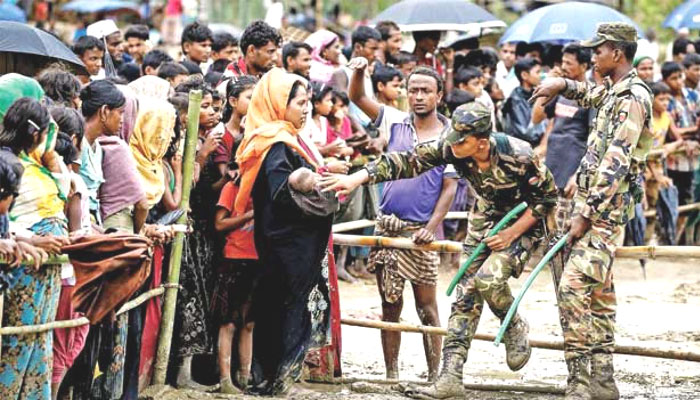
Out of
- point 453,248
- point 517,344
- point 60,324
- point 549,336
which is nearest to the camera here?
point 60,324

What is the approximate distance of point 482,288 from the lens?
726 centimetres

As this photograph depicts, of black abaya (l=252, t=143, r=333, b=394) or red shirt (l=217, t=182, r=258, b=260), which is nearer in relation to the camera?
black abaya (l=252, t=143, r=333, b=394)

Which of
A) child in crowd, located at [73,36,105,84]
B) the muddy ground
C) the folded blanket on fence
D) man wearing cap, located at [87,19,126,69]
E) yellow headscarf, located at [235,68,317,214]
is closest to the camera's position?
the folded blanket on fence

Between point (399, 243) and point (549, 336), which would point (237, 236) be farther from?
point (549, 336)

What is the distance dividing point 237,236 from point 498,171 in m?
1.51

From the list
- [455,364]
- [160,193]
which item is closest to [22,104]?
[160,193]

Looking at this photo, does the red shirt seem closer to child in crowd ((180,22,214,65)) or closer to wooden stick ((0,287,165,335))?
wooden stick ((0,287,165,335))

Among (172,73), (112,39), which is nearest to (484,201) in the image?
(172,73)

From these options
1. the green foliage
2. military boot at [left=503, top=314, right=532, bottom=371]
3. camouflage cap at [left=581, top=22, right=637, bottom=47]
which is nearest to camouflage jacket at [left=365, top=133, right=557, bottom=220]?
military boot at [left=503, top=314, right=532, bottom=371]

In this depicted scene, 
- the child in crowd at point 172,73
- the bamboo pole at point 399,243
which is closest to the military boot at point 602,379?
the bamboo pole at point 399,243

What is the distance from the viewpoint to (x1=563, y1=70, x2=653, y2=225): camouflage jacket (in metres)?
7.06

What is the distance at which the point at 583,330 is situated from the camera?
720 centimetres

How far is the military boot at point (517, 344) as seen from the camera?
24.2ft

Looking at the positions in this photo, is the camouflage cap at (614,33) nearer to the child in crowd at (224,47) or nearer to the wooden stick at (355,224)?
the wooden stick at (355,224)
